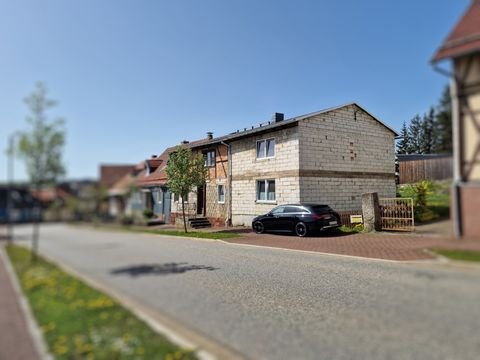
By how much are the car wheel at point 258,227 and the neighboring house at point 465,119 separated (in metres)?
4.15

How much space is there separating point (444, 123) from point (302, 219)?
10.8 feet

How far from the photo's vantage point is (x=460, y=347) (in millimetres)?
986

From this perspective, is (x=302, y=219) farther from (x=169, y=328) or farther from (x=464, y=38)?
(x=464, y=38)

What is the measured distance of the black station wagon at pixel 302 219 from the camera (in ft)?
10.7

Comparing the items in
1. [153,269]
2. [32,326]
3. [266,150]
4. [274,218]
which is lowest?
[32,326]

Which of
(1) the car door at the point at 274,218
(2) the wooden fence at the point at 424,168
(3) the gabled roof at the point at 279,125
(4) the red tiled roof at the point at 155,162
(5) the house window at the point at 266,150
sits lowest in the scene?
(1) the car door at the point at 274,218

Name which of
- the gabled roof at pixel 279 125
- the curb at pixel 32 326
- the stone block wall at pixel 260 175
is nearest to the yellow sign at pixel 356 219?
the gabled roof at pixel 279 125

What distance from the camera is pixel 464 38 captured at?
2.36 feet

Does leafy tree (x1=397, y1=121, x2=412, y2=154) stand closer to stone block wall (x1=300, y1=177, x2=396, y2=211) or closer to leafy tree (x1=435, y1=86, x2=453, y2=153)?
stone block wall (x1=300, y1=177, x2=396, y2=211)

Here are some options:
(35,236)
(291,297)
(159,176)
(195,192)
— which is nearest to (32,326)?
(35,236)

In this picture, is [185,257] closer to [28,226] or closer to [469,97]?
[28,226]

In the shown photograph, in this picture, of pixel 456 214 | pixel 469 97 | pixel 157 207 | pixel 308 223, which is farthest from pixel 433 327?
pixel 157 207

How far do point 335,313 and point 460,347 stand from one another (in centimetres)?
317

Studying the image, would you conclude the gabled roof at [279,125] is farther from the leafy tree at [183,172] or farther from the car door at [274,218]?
the car door at [274,218]
